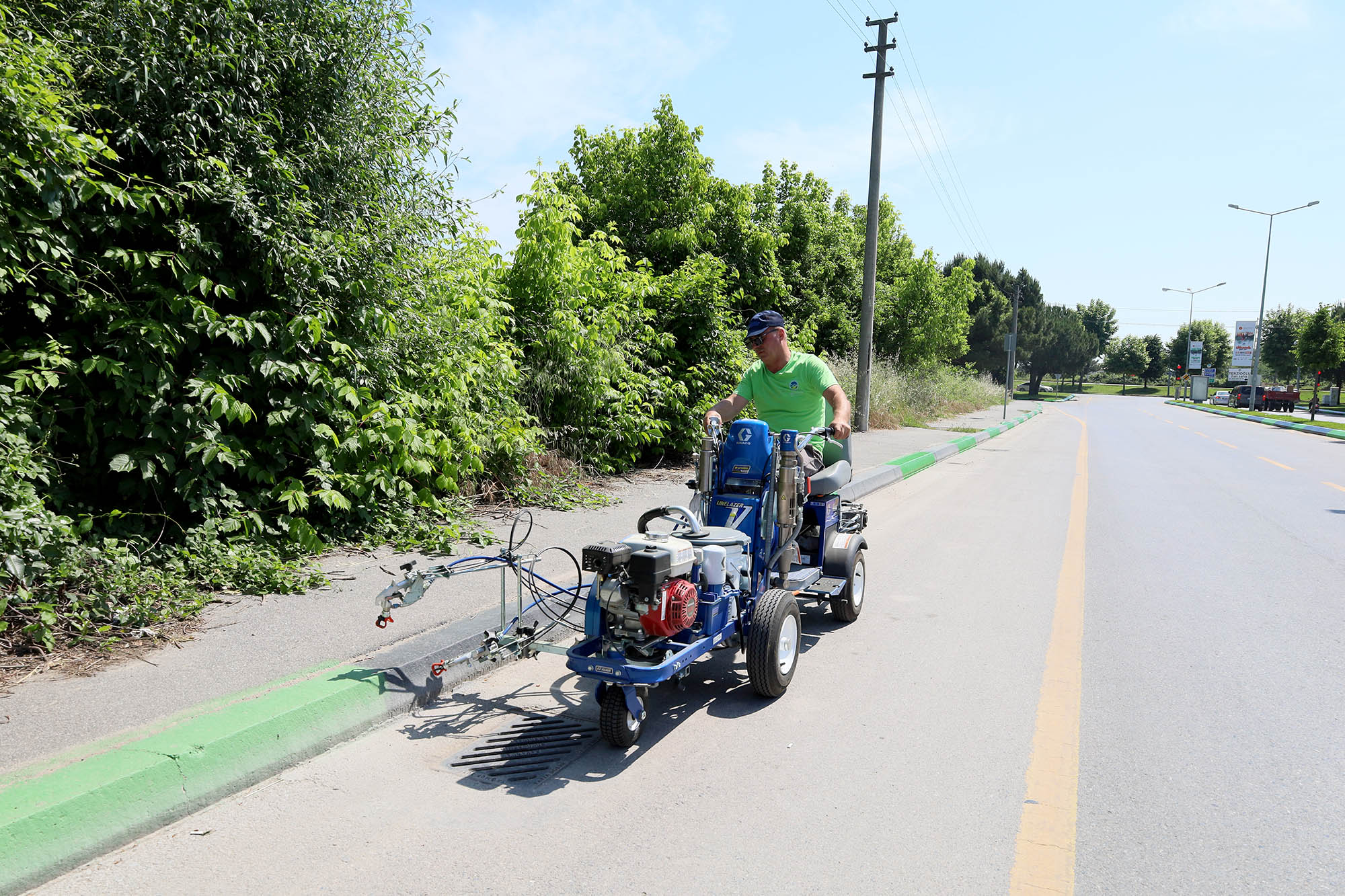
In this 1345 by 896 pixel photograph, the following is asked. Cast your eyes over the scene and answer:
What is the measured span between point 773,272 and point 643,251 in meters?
2.84

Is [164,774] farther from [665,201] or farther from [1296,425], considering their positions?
[1296,425]

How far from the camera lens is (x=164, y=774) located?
116 inches

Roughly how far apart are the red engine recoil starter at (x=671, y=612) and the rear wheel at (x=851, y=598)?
75.5 inches

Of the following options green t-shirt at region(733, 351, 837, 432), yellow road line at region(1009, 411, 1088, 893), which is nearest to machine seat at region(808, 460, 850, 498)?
green t-shirt at region(733, 351, 837, 432)

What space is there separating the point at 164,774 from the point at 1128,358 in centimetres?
12942

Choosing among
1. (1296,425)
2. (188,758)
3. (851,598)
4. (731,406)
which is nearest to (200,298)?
(188,758)

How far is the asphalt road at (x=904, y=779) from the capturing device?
2.70 metres

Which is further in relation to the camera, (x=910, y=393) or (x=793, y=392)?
(x=910, y=393)

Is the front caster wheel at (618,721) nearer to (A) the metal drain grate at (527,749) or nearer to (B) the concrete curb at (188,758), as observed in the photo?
(A) the metal drain grate at (527,749)

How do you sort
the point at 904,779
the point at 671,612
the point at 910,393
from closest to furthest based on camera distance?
Result: the point at 904,779 < the point at 671,612 < the point at 910,393

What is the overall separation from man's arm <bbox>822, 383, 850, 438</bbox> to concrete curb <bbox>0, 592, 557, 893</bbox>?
9.10 feet

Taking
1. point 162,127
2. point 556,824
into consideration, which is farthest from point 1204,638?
point 162,127

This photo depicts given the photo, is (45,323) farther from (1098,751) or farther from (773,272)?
(773,272)

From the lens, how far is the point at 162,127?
500 cm
